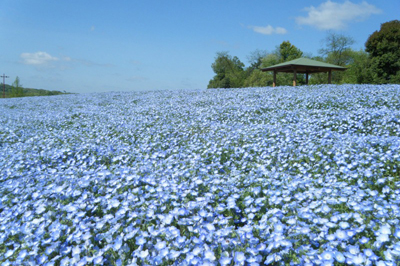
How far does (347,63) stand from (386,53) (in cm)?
2535

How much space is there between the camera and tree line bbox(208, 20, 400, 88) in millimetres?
26739

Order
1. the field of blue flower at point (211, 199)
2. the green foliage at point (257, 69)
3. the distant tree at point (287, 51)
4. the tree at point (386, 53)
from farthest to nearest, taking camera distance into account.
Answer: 1. the distant tree at point (287, 51)
2. the green foliage at point (257, 69)
3. the tree at point (386, 53)
4. the field of blue flower at point (211, 199)

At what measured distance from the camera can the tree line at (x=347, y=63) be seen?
87.7 feet

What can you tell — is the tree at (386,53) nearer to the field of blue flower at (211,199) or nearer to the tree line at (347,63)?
the tree line at (347,63)

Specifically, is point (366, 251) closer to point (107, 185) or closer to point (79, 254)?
point (79, 254)

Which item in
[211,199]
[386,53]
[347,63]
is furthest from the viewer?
[347,63]

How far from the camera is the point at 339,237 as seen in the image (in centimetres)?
214

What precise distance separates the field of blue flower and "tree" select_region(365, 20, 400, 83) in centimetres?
2479

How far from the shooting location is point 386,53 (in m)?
26.8

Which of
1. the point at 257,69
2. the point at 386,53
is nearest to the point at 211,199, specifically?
the point at 386,53

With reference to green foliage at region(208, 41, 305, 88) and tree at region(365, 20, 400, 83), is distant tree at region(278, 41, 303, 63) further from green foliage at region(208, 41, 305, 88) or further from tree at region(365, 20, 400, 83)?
tree at region(365, 20, 400, 83)

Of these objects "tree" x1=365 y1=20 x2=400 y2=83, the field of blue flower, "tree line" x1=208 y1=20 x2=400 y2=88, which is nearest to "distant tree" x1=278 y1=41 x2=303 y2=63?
"tree line" x1=208 y1=20 x2=400 y2=88

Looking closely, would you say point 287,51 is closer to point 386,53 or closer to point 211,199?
point 386,53

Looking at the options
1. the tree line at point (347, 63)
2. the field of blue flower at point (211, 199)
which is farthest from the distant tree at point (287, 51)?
the field of blue flower at point (211, 199)
